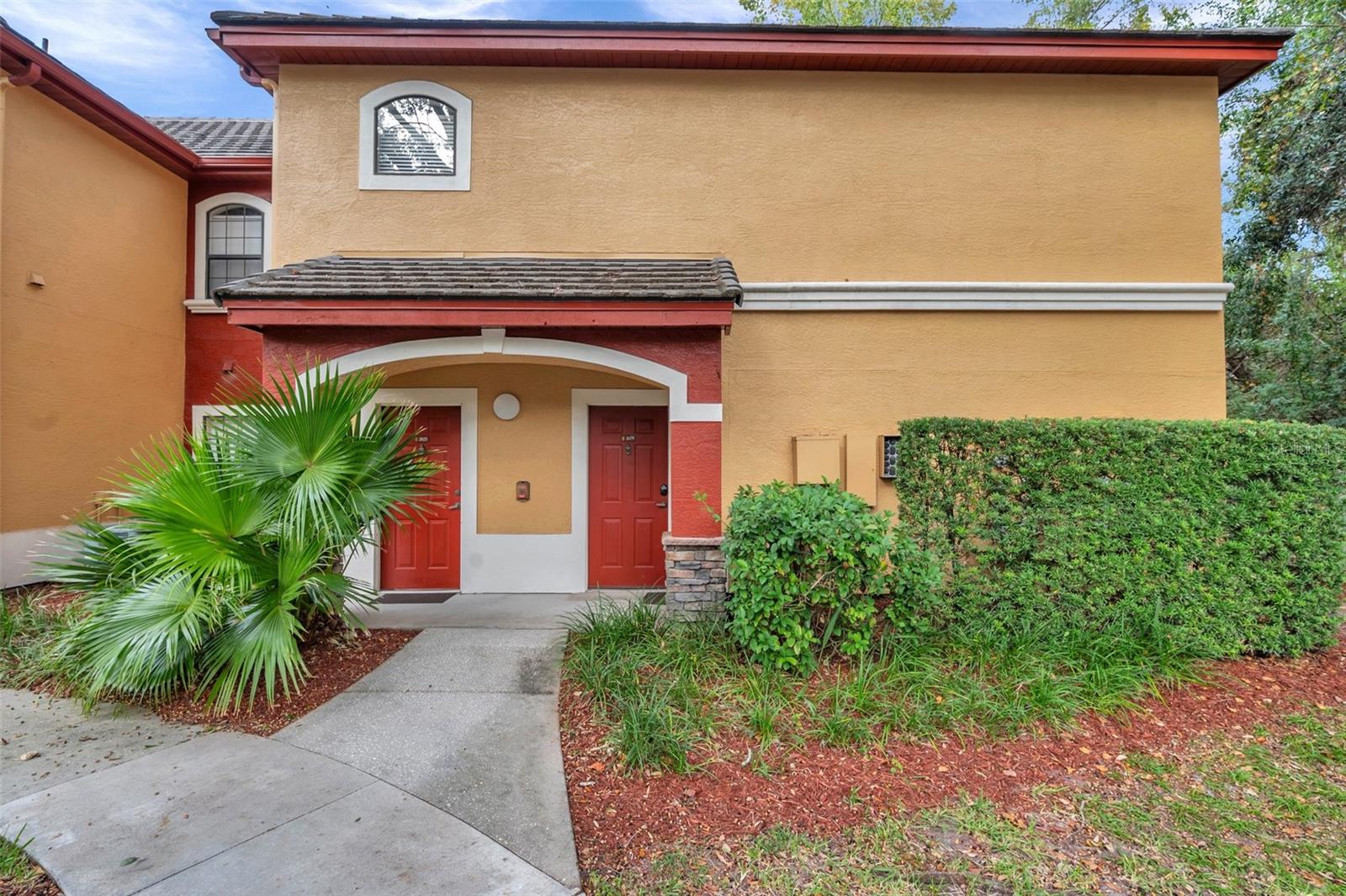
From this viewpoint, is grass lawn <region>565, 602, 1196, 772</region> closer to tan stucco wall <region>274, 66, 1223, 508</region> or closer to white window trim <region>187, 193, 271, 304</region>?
tan stucco wall <region>274, 66, 1223, 508</region>

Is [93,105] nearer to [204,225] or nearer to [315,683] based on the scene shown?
[204,225]

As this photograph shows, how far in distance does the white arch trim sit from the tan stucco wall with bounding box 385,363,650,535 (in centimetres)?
138

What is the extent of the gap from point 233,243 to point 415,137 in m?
4.68

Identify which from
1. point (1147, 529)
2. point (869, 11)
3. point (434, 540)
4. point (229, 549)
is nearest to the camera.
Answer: point (229, 549)

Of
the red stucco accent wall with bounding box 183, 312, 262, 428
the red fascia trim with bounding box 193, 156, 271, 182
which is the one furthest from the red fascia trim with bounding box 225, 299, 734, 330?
the red fascia trim with bounding box 193, 156, 271, 182

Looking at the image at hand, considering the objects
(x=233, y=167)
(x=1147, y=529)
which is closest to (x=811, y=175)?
(x=1147, y=529)

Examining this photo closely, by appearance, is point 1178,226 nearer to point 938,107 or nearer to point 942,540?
point 938,107

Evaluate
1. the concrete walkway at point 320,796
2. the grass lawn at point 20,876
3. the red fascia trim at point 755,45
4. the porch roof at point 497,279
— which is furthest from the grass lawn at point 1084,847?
the red fascia trim at point 755,45

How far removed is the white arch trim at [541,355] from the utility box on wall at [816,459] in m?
1.21

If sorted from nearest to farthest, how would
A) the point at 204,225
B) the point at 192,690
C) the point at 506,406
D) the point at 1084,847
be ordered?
the point at 1084,847 < the point at 192,690 < the point at 506,406 < the point at 204,225

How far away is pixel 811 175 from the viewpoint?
663 cm

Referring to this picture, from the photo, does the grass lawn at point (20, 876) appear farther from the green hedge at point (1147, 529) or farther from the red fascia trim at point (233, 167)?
the red fascia trim at point (233, 167)

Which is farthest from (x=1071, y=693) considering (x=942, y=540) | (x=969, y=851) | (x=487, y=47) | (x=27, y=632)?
(x=27, y=632)

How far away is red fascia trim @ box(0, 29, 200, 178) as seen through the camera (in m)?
6.59
